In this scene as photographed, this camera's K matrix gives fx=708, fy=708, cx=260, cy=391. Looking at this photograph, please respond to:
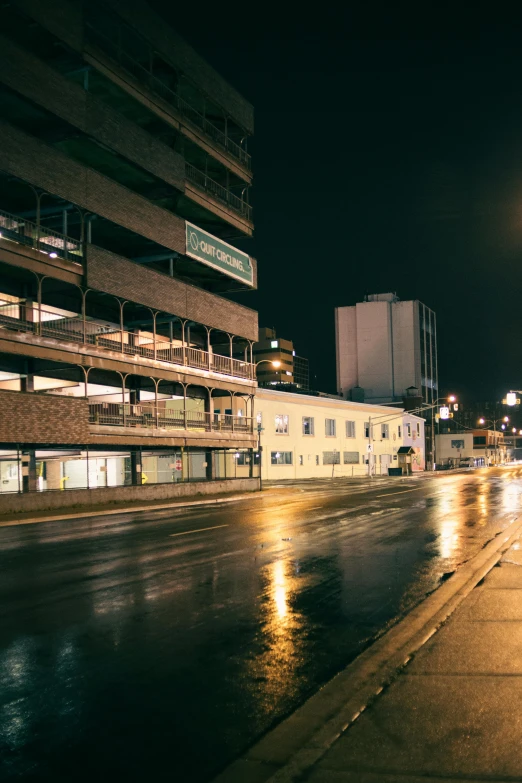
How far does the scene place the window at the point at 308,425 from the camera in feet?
228

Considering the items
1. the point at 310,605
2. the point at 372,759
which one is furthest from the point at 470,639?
the point at 372,759

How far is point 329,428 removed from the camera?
243 feet

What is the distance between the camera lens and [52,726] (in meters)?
5.20

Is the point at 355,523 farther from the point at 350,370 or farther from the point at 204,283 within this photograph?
the point at 350,370

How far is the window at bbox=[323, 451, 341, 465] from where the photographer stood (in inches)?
2874

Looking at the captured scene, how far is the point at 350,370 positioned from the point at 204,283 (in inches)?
3229

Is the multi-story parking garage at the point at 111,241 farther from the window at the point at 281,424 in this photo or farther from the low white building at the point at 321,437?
the window at the point at 281,424

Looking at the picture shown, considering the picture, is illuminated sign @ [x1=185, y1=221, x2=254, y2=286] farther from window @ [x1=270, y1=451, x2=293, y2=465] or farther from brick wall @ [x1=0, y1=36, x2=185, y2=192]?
window @ [x1=270, y1=451, x2=293, y2=465]

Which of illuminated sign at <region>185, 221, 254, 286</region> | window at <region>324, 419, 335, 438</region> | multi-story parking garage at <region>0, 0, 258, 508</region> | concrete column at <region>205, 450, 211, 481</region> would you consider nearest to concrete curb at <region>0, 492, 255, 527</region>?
multi-story parking garage at <region>0, 0, 258, 508</region>

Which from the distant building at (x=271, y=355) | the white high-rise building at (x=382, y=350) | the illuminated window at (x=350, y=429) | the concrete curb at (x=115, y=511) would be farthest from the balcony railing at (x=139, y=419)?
the distant building at (x=271, y=355)

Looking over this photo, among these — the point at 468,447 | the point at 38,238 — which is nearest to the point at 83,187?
the point at 38,238

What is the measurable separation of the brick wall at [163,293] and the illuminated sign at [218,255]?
2.05m

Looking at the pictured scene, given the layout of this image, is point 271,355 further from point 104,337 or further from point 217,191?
point 104,337

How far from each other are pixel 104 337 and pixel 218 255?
9.40 meters
